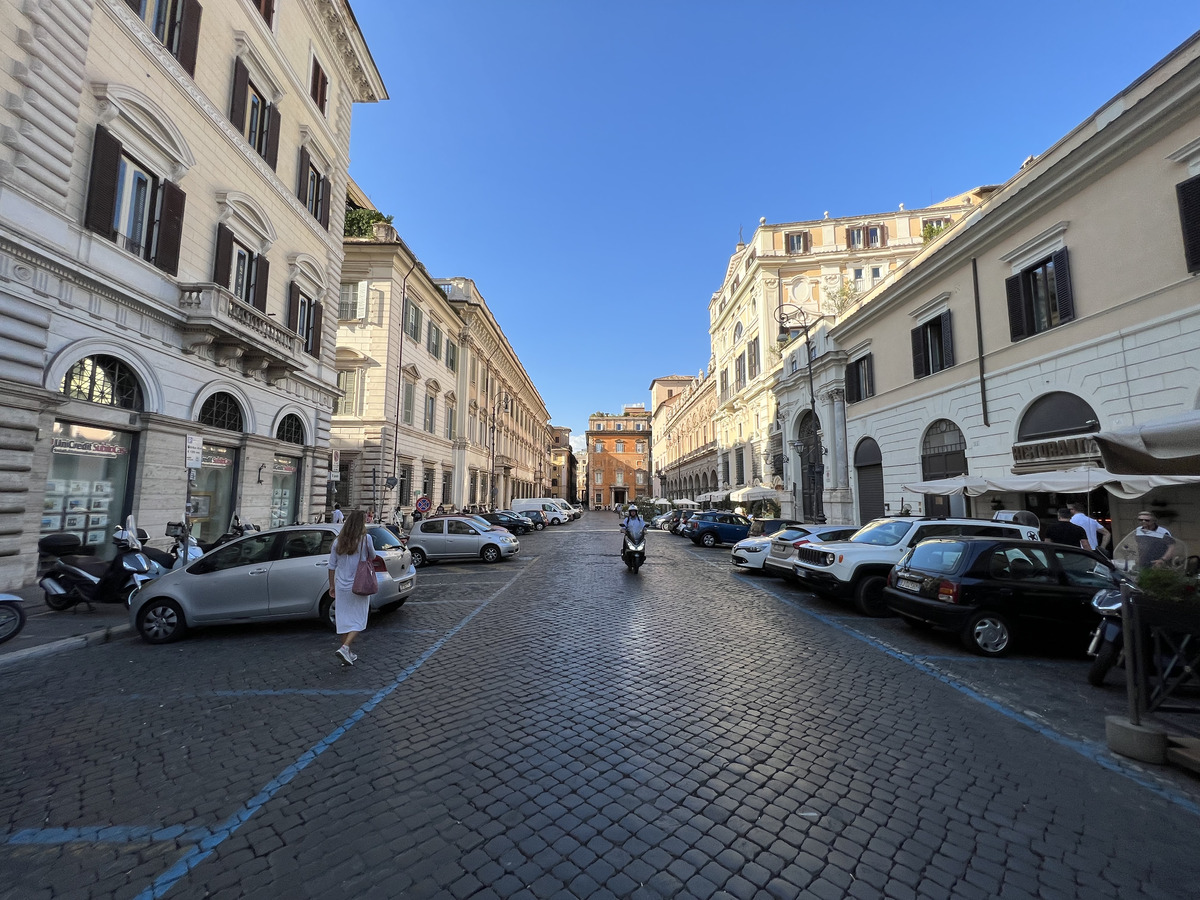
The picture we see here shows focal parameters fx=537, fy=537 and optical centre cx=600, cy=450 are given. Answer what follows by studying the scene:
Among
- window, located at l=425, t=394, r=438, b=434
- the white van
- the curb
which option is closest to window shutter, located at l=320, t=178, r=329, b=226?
window, located at l=425, t=394, r=438, b=434

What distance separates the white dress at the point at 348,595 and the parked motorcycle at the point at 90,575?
15.0ft

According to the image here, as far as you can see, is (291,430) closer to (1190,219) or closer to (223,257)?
(223,257)

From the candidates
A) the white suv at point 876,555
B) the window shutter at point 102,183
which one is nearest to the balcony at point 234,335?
the window shutter at point 102,183

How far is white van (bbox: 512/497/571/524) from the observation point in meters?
37.9

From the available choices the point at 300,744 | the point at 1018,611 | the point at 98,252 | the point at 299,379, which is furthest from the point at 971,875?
the point at 299,379

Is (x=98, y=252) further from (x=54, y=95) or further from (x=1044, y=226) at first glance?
(x=1044, y=226)

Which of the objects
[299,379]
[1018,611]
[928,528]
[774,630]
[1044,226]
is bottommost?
[774,630]

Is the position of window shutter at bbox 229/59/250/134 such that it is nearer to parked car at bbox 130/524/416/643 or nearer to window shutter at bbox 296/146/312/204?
window shutter at bbox 296/146/312/204

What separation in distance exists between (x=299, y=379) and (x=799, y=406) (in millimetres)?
22535

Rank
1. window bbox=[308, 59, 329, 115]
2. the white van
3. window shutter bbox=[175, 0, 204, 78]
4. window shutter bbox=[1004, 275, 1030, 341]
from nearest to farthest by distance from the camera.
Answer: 1. window shutter bbox=[175, 0, 204, 78]
2. window shutter bbox=[1004, 275, 1030, 341]
3. window bbox=[308, 59, 329, 115]
4. the white van

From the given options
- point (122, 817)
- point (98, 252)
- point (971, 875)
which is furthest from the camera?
point (98, 252)

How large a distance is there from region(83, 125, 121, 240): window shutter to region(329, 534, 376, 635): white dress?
29.5 feet

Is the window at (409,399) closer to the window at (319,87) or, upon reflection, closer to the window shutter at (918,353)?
the window at (319,87)

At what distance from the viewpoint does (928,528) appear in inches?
362
